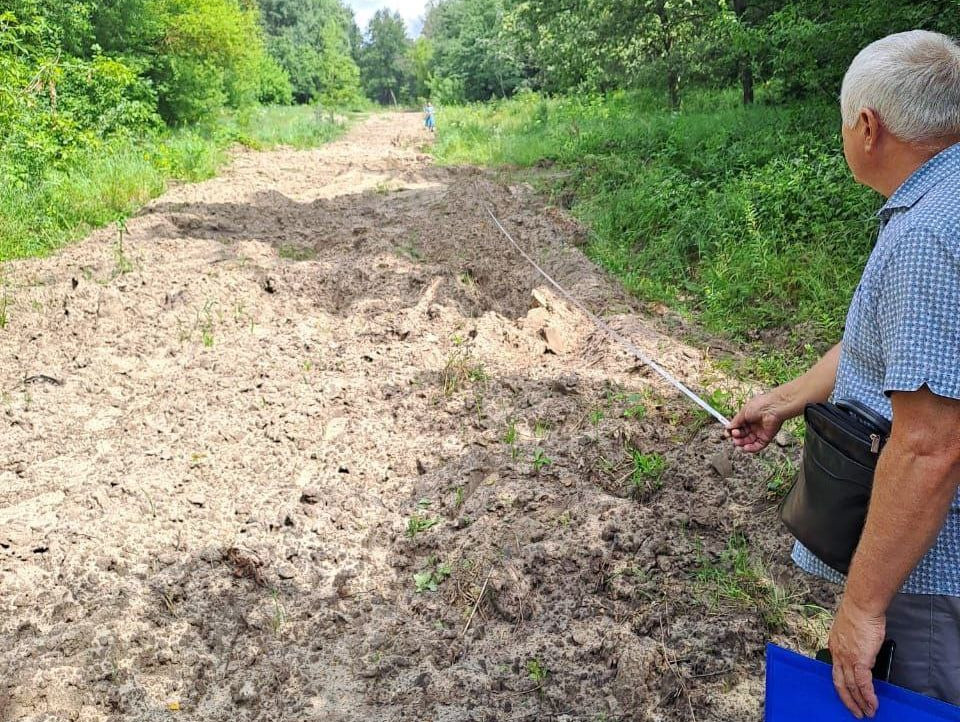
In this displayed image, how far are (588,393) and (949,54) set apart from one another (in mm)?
3307

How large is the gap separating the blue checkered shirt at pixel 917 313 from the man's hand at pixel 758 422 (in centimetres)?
53

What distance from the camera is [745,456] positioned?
3.77m

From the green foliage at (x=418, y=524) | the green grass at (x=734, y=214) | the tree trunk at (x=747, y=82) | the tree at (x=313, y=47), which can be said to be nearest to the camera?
the green foliage at (x=418, y=524)

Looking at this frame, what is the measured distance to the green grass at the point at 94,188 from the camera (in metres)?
8.38

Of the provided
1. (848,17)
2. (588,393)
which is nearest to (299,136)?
(848,17)

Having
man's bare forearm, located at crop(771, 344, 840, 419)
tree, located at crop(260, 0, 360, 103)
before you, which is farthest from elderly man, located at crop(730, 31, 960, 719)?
tree, located at crop(260, 0, 360, 103)

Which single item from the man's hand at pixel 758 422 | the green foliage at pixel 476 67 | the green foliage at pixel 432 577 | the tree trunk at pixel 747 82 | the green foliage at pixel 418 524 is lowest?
the green foliage at pixel 432 577

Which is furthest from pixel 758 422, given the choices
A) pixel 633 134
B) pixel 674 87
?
pixel 674 87

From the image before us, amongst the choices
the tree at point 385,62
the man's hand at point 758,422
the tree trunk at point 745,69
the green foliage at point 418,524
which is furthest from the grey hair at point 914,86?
the tree at point 385,62

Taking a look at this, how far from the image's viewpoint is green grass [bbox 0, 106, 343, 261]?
8375 mm

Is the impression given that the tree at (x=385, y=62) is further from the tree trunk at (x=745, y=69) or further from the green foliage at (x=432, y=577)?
the green foliage at (x=432, y=577)

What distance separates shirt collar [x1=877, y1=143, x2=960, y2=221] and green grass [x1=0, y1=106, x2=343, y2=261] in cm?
865

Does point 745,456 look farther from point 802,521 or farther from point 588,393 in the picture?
point 802,521

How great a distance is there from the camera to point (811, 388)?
2.01m
